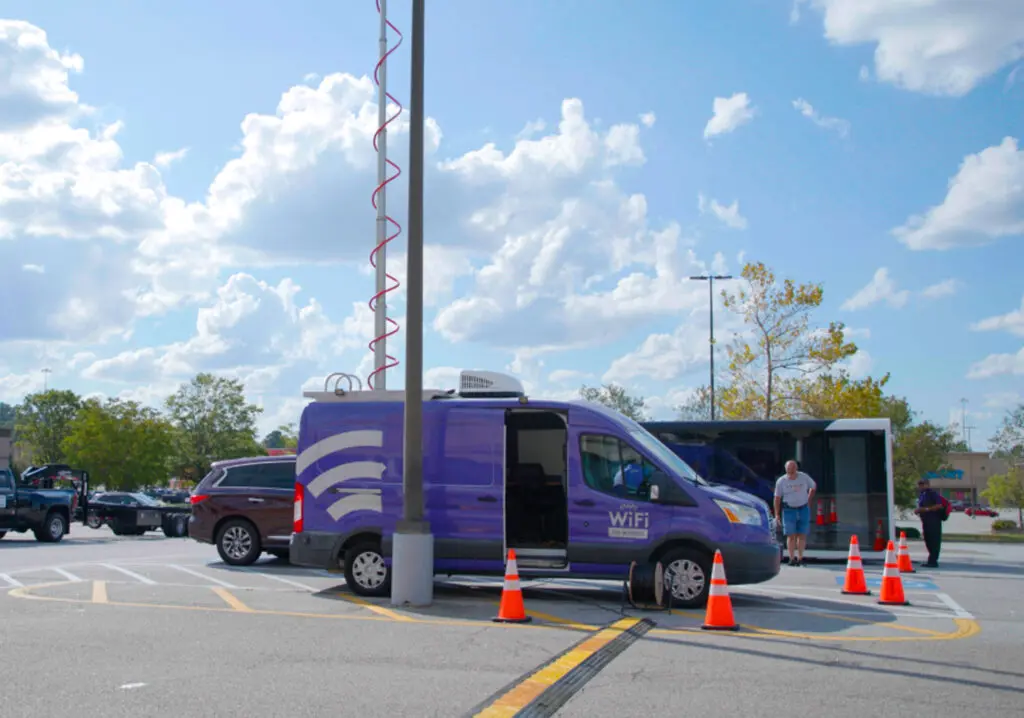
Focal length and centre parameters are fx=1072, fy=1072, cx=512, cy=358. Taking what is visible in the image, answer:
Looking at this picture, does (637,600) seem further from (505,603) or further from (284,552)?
(284,552)

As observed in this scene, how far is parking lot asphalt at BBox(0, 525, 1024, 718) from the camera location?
6.74m

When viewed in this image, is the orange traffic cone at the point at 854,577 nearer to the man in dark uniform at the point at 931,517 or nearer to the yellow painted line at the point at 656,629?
the yellow painted line at the point at 656,629

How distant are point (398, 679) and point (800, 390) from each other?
1188 inches

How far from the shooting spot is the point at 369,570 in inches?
487

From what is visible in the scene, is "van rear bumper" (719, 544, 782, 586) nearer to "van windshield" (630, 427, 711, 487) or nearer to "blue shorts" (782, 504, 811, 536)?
"van windshield" (630, 427, 711, 487)

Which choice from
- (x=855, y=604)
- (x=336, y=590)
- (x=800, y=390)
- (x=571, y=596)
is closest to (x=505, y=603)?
(x=571, y=596)

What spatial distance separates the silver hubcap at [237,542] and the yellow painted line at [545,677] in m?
8.83

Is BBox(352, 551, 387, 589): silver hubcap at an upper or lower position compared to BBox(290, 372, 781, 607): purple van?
lower

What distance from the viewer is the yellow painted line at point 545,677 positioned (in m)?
6.43

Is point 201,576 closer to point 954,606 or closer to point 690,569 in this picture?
point 690,569

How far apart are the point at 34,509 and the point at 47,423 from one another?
2742 inches

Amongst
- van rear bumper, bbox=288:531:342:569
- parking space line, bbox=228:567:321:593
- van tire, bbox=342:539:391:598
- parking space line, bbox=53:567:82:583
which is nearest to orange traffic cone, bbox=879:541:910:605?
van tire, bbox=342:539:391:598

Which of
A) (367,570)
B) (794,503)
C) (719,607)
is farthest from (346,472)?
(794,503)

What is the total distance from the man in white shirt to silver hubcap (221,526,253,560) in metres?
8.47
